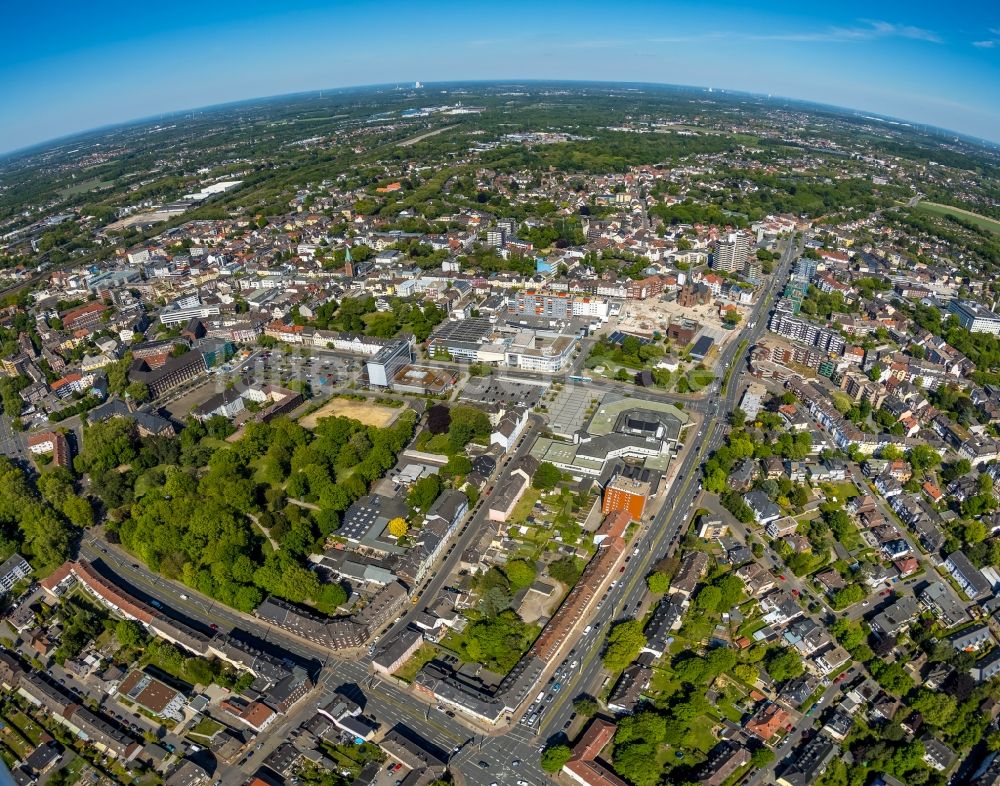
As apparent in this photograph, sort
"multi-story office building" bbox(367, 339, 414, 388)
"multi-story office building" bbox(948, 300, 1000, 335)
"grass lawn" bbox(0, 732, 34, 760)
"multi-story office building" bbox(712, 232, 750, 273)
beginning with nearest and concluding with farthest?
"grass lawn" bbox(0, 732, 34, 760) → "multi-story office building" bbox(367, 339, 414, 388) → "multi-story office building" bbox(948, 300, 1000, 335) → "multi-story office building" bbox(712, 232, 750, 273)

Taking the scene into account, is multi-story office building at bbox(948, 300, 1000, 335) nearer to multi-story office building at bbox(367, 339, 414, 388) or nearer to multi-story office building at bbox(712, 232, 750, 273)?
multi-story office building at bbox(712, 232, 750, 273)

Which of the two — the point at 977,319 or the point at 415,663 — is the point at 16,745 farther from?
the point at 977,319

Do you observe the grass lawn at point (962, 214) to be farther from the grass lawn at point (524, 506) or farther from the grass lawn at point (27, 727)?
the grass lawn at point (27, 727)

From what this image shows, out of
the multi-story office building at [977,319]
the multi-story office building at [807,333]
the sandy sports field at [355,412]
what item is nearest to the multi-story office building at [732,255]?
the multi-story office building at [807,333]

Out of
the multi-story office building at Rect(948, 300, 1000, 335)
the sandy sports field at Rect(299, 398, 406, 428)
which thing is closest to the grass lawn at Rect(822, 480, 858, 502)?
the sandy sports field at Rect(299, 398, 406, 428)

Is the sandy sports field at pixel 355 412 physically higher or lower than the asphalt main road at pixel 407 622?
higher

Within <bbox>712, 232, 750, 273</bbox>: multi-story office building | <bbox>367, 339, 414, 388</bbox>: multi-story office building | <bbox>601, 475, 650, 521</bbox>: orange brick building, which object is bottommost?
<bbox>601, 475, 650, 521</bbox>: orange brick building

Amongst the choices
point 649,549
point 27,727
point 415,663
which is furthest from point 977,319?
point 27,727
